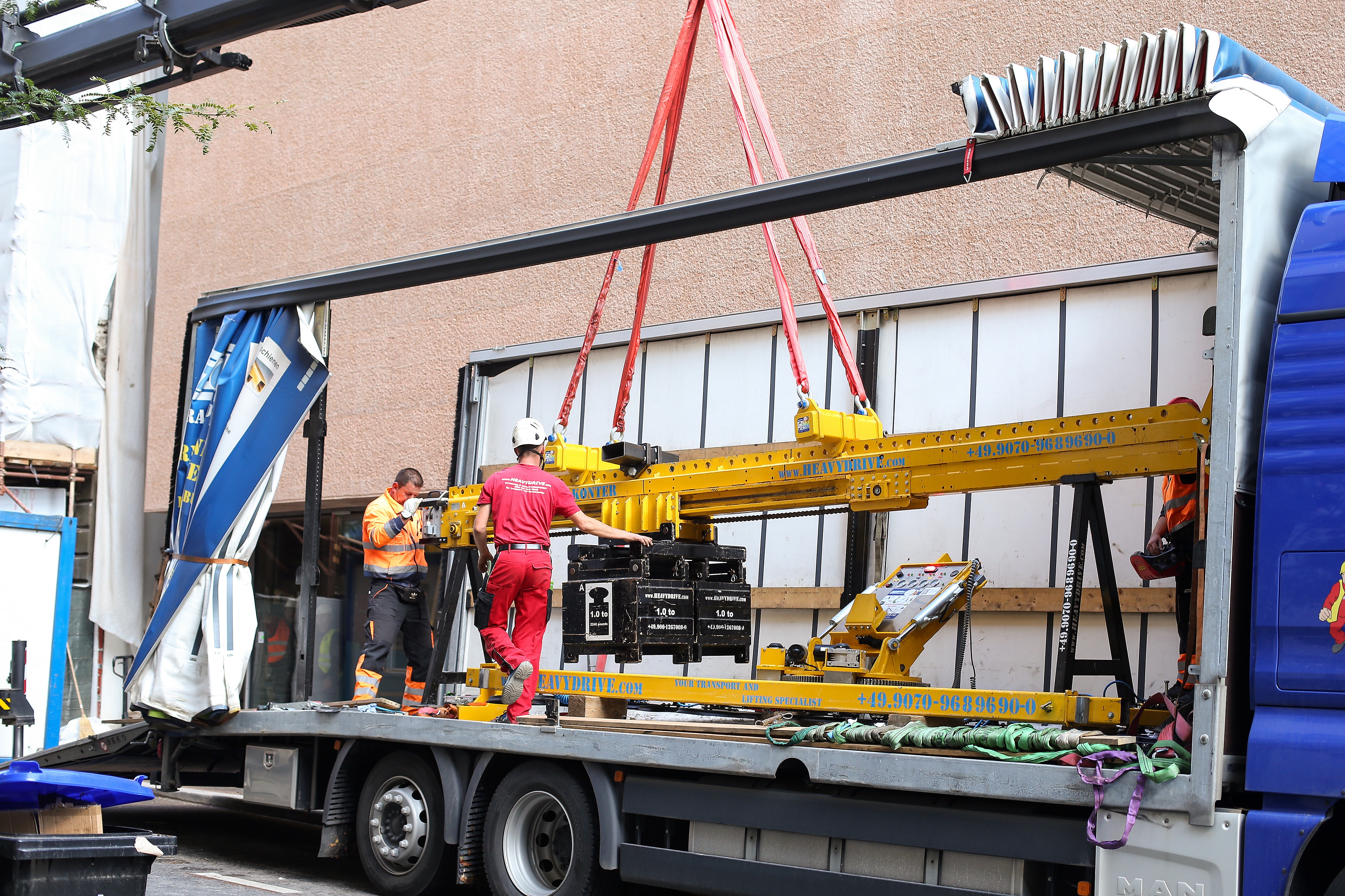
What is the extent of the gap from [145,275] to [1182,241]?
11889mm

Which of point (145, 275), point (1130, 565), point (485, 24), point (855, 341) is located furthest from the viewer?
point (145, 275)

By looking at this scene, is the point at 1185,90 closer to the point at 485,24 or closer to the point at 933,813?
the point at 933,813

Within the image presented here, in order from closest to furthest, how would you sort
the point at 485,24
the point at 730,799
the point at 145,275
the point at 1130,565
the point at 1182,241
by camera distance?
the point at 730,799
the point at 1130,565
the point at 1182,241
the point at 485,24
the point at 145,275

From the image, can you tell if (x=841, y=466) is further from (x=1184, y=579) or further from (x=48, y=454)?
(x=48, y=454)

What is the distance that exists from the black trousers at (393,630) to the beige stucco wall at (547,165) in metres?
3.22

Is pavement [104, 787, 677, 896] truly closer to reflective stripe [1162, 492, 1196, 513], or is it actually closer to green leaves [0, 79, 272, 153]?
reflective stripe [1162, 492, 1196, 513]

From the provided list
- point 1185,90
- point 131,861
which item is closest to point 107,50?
point 131,861

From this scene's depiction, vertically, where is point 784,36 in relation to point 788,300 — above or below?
above

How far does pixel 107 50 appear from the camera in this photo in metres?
8.28

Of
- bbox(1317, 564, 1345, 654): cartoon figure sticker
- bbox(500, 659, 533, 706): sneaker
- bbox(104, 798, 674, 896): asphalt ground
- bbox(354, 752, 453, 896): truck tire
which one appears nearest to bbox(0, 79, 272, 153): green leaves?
bbox(500, 659, 533, 706): sneaker

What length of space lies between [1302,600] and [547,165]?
30.3 ft

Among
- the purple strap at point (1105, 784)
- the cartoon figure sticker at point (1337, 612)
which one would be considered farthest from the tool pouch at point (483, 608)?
the cartoon figure sticker at point (1337, 612)

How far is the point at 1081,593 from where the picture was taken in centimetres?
607

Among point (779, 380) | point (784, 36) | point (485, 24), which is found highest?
point (485, 24)
